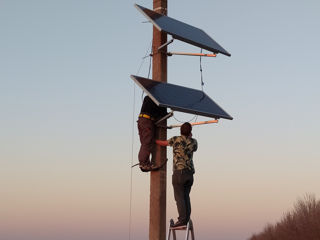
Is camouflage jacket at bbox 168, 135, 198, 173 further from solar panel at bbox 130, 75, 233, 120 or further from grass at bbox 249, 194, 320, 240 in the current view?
grass at bbox 249, 194, 320, 240

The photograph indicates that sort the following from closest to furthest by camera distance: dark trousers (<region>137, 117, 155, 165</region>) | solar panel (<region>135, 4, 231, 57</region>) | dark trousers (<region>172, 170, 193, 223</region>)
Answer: dark trousers (<region>172, 170, 193, 223</region>) < dark trousers (<region>137, 117, 155, 165</region>) < solar panel (<region>135, 4, 231, 57</region>)

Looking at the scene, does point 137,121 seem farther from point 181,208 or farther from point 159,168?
point 181,208

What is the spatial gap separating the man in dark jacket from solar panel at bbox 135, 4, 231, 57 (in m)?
1.33

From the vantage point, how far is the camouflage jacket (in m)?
9.13

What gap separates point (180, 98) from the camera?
30.6ft

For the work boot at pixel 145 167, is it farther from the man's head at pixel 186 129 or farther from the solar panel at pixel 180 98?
the solar panel at pixel 180 98

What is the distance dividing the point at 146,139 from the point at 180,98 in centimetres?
98

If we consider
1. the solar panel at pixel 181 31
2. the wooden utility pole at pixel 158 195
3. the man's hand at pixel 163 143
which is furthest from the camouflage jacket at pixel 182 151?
the solar panel at pixel 181 31

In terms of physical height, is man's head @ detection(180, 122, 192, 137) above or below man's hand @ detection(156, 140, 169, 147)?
above

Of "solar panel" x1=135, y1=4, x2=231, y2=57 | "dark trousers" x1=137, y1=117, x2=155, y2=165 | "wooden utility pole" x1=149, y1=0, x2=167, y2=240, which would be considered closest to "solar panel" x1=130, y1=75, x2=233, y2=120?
"wooden utility pole" x1=149, y1=0, x2=167, y2=240

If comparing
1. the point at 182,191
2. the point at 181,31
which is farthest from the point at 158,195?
the point at 181,31

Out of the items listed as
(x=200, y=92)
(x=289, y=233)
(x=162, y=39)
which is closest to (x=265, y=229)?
(x=289, y=233)

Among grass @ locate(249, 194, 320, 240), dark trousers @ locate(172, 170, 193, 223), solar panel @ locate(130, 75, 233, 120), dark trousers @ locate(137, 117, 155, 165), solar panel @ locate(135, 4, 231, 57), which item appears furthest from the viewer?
grass @ locate(249, 194, 320, 240)

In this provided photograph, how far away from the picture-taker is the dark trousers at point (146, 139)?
9211mm
